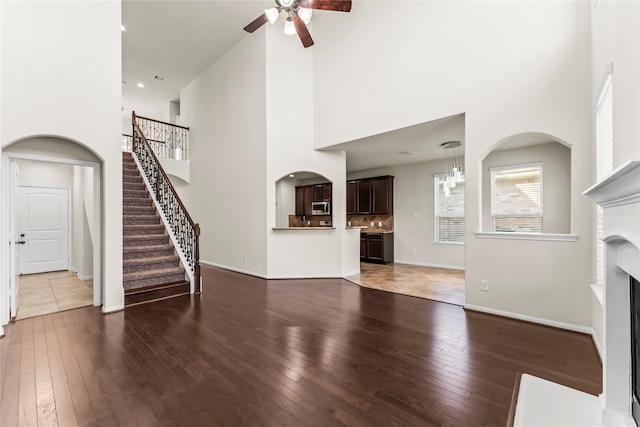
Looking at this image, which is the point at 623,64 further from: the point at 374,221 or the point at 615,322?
the point at 374,221

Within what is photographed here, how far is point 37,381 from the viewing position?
87.7 inches

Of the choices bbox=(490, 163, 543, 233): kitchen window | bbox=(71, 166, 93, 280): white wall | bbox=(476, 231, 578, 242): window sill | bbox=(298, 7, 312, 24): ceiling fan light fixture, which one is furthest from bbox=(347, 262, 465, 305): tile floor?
bbox=(71, 166, 93, 280): white wall

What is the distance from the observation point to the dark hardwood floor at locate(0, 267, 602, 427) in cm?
188

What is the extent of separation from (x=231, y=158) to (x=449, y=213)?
544 cm

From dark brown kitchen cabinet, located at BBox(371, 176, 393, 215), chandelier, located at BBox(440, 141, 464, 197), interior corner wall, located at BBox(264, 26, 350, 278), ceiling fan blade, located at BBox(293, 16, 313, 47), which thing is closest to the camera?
ceiling fan blade, located at BBox(293, 16, 313, 47)

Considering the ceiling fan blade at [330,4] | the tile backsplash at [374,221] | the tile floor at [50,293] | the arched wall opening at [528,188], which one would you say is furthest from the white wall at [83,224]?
the arched wall opening at [528,188]

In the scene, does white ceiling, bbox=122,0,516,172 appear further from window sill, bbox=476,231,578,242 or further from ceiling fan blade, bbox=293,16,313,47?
ceiling fan blade, bbox=293,16,313,47

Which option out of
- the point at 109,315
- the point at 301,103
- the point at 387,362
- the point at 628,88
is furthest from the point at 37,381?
the point at 301,103

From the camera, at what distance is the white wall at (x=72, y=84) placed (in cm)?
317

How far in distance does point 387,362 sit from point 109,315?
3555 mm

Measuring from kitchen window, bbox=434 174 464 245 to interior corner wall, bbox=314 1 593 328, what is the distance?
3.04 meters

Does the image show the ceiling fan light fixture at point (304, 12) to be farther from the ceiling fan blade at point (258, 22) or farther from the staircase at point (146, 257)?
the staircase at point (146, 257)

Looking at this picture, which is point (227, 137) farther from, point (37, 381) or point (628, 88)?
point (628, 88)

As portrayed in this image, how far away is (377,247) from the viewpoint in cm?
771
